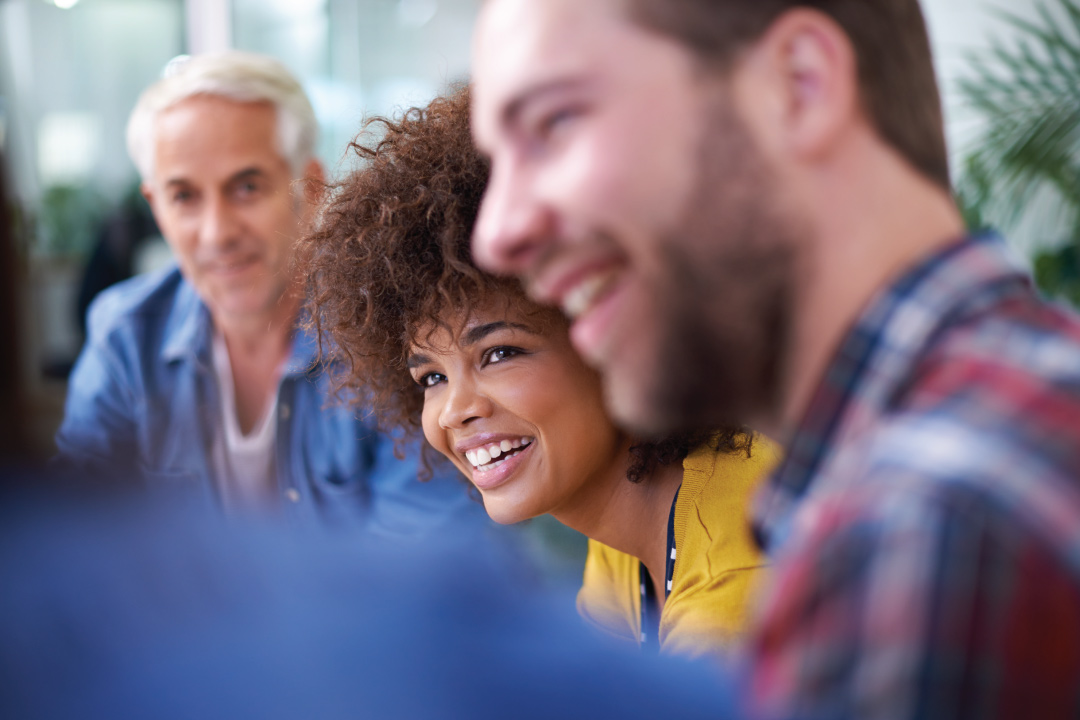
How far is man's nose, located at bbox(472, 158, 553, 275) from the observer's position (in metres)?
0.61

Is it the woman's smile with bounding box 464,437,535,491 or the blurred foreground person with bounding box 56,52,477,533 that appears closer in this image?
the woman's smile with bounding box 464,437,535,491

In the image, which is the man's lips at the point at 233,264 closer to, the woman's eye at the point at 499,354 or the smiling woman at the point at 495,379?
the smiling woman at the point at 495,379

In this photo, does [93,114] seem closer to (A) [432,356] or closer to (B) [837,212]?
(A) [432,356]

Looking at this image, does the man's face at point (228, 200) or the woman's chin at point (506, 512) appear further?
the man's face at point (228, 200)

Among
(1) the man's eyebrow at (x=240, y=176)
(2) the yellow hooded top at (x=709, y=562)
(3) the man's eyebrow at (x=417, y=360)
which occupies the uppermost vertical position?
(1) the man's eyebrow at (x=240, y=176)

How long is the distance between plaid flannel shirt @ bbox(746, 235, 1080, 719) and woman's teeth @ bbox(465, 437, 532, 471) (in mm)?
748

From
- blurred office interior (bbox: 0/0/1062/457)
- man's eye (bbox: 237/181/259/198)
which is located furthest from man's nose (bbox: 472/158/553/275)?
blurred office interior (bbox: 0/0/1062/457)

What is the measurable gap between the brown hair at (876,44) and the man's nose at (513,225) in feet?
0.44

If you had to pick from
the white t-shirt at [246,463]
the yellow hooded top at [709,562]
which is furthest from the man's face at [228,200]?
the yellow hooded top at [709,562]

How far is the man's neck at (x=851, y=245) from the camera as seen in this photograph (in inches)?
22.8

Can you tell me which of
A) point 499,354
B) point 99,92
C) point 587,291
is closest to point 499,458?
point 499,354

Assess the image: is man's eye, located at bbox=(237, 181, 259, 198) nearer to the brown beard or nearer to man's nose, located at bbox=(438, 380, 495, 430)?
man's nose, located at bbox=(438, 380, 495, 430)

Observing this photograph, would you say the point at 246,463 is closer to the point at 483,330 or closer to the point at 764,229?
the point at 483,330

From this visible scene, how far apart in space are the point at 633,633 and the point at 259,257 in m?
1.25
